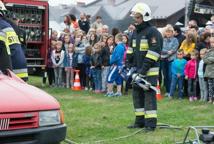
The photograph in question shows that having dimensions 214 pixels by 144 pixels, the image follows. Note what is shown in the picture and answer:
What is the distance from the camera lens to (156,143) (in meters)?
7.69

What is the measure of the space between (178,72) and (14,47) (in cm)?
667

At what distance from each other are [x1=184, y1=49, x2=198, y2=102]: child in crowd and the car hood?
7.71m

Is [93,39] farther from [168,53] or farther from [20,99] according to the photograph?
[20,99]

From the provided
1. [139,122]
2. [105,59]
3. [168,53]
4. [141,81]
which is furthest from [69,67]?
[141,81]

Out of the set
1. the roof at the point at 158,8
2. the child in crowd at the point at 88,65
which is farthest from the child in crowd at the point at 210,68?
the roof at the point at 158,8

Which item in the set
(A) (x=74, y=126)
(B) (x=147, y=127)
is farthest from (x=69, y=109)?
(B) (x=147, y=127)

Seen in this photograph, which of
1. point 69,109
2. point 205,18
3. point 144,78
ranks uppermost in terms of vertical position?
point 205,18

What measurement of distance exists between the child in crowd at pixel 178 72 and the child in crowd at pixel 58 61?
4224 mm

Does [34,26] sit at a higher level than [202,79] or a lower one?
higher

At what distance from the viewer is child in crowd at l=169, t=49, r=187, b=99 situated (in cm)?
1317

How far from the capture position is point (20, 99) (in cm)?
520

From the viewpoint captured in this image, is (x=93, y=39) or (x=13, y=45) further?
(x=93, y=39)

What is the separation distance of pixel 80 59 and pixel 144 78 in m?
7.34

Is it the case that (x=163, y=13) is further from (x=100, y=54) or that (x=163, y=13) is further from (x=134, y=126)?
→ (x=134, y=126)
